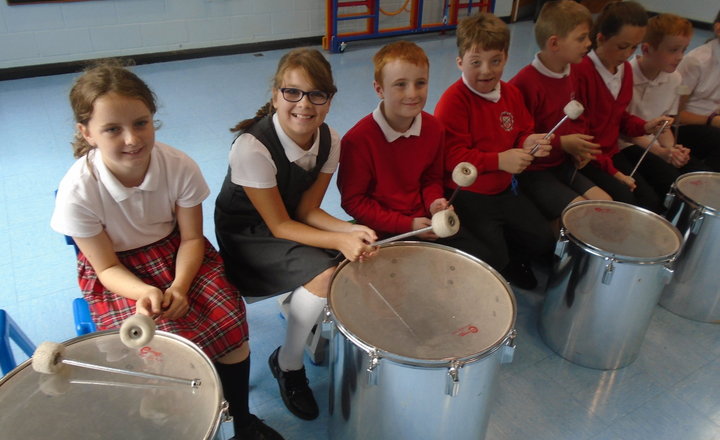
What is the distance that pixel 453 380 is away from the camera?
1.01 m

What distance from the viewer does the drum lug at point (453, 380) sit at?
1003 mm

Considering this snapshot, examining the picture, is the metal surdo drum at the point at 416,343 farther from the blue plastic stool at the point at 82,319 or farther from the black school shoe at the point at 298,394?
the blue plastic stool at the point at 82,319

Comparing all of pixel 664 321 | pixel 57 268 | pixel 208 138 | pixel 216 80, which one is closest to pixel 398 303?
pixel 664 321

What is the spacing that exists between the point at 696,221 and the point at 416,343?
1.18m

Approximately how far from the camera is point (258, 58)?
4.42 metres

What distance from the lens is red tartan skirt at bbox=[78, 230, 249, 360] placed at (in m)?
1.19

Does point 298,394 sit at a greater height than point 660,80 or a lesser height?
lesser

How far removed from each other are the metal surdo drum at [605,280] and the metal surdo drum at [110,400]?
3.70ft

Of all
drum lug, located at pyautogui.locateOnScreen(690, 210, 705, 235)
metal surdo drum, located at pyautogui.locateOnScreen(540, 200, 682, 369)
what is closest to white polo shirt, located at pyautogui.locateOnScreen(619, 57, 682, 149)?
drum lug, located at pyautogui.locateOnScreen(690, 210, 705, 235)

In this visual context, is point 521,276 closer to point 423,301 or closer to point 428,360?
point 423,301

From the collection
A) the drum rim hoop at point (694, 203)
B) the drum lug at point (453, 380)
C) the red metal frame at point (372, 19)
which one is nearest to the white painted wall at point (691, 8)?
the red metal frame at point (372, 19)

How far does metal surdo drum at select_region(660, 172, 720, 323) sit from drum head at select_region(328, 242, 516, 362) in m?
1.00

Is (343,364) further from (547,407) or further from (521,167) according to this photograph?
(521,167)

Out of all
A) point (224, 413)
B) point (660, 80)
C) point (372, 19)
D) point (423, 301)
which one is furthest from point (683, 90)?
point (372, 19)
